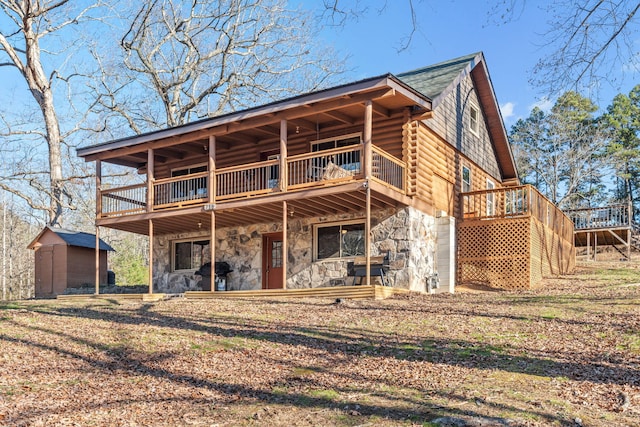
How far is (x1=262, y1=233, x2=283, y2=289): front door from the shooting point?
1877cm

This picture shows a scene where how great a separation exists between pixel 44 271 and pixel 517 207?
16371mm

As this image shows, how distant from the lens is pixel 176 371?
818 cm

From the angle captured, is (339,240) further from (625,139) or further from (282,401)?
(625,139)

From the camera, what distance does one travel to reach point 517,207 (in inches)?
766

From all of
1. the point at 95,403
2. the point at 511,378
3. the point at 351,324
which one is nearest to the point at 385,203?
the point at 351,324

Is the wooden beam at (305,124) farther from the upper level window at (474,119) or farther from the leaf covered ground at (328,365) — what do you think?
the leaf covered ground at (328,365)

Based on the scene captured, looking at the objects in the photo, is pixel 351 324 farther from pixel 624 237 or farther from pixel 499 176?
pixel 624 237

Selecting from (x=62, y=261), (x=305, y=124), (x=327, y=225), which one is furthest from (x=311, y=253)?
(x=62, y=261)

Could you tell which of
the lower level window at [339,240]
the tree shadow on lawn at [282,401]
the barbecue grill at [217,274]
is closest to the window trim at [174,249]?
the barbecue grill at [217,274]

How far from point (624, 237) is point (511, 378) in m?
22.7

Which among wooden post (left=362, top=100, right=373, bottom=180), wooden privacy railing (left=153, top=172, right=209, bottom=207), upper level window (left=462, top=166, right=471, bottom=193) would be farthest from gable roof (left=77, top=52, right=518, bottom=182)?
upper level window (left=462, top=166, right=471, bottom=193)

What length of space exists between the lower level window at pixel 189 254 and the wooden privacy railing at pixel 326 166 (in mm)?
4155

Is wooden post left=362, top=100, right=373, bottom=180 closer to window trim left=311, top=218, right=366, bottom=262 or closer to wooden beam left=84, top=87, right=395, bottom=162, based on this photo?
wooden beam left=84, top=87, right=395, bottom=162

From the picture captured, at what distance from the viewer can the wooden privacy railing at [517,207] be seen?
1775 centimetres
